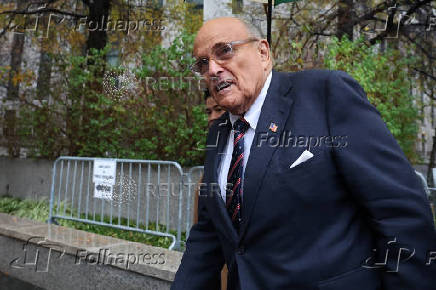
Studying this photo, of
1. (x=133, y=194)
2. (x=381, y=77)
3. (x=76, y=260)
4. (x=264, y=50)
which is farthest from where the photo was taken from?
(x=381, y=77)

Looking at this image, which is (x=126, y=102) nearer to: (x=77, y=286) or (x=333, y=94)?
(x=77, y=286)

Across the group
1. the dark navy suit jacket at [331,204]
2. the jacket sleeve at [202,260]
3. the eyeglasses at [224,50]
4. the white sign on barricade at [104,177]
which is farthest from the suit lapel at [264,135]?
the white sign on barricade at [104,177]

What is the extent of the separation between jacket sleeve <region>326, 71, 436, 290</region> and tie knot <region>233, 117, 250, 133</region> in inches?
15.2

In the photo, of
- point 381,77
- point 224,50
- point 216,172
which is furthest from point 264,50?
point 381,77

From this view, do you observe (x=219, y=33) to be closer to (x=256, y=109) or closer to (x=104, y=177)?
(x=256, y=109)

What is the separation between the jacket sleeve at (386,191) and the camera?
4.01ft

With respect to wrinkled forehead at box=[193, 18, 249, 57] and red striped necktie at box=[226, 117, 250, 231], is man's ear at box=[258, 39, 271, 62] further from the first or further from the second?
red striped necktie at box=[226, 117, 250, 231]

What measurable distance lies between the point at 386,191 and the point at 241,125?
671 millimetres

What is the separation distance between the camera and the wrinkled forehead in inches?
63.4

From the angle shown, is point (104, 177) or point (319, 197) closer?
Result: point (319, 197)

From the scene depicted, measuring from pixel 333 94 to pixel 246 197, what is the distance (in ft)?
1.74

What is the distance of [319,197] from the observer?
133cm

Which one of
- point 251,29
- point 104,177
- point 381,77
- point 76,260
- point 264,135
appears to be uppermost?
point 381,77

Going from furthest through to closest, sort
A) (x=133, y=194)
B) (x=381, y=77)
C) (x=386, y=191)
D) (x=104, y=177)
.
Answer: (x=381, y=77), (x=133, y=194), (x=104, y=177), (x=386, y=191)
